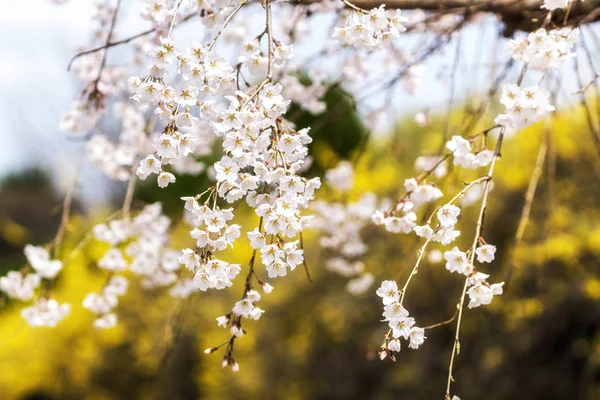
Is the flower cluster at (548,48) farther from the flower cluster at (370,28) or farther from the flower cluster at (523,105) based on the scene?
the flower cluster at (370,28)

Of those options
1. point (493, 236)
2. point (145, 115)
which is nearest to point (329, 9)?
point (145, 115)

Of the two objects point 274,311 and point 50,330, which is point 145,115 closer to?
point 274,311

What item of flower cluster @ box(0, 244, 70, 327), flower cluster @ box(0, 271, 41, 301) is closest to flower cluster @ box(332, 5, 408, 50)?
flower cluster @ box(0, 244, 70, 327)

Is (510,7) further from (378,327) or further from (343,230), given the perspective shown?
(378,327)

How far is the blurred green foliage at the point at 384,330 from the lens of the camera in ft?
10.8

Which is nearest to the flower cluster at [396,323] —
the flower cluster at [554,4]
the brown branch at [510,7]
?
the flower cluster at [554,4]

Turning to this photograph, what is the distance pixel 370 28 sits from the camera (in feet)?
3.54

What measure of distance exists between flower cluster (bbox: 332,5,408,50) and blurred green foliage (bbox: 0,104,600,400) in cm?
143

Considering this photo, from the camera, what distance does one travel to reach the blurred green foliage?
3291 mm

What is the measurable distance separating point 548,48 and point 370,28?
0.33m

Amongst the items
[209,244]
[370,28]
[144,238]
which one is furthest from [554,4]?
[144,238]

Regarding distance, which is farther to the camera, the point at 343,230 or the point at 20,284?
the point at 343,230

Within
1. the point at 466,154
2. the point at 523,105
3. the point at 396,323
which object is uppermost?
the point at 523,105

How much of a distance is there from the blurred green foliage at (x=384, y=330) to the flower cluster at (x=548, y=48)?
1.46 metres
